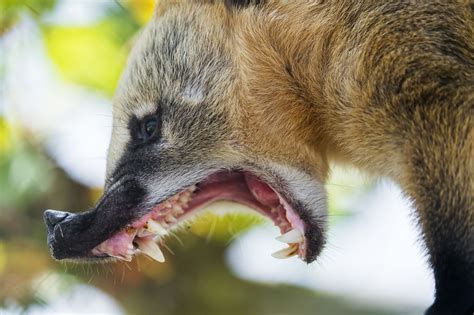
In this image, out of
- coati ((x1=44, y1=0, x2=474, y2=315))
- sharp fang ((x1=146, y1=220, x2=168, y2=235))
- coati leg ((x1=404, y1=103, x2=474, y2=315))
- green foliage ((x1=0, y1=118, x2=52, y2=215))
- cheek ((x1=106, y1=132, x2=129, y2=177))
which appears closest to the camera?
coati leg ((x1=404, y1=103, x2=474, y2=315))

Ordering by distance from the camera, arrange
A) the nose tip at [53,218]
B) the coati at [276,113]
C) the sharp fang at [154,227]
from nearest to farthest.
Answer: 1. the coati at [276,113]
2. the nose tip at [53,218]
3. the sharp fang at [154,227]

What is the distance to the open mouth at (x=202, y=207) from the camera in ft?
12.8

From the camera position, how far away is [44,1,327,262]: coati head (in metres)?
3.87

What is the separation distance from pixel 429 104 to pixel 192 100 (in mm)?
1128

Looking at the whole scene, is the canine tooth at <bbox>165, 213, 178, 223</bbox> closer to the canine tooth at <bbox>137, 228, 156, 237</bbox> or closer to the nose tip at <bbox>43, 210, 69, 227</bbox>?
the canine tooth at <bbox>137, 228, 156, 237</bbox>

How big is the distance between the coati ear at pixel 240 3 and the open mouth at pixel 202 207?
769 millimetres

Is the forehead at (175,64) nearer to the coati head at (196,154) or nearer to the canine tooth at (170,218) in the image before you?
the coati head at (196,154)

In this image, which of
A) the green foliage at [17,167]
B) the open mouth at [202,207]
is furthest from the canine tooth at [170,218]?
the green foliage at [17,167]

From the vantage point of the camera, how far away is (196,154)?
3.95 metres

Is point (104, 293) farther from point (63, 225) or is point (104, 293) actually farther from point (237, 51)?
point (237, 51)

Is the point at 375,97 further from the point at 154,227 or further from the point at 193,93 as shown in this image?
the point at 154,227

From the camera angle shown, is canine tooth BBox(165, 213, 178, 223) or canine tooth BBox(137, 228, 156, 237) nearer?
canine tooth BBox(137, 228, 156, 237)

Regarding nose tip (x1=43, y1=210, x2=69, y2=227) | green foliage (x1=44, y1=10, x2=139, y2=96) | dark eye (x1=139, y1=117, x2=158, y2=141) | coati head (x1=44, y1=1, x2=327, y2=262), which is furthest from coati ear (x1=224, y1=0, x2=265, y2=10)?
nose tip (x1=43, y1=210, x2=69, y2=227)

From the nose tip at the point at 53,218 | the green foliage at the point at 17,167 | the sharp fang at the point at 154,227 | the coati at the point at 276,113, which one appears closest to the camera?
the coati at the point at 276,113
